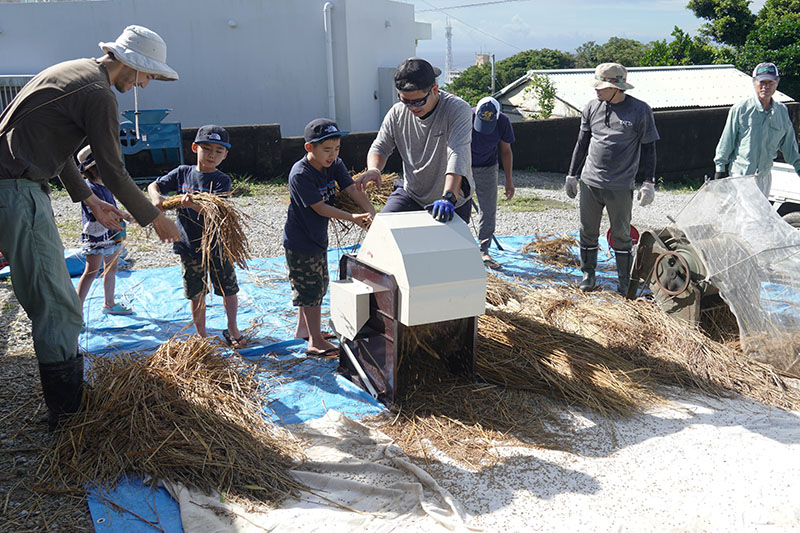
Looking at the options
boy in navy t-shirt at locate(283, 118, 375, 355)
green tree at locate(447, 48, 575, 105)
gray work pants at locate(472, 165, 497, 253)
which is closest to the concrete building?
gray work pants at locate(472, 165, 497, 253)

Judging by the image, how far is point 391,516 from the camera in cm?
246

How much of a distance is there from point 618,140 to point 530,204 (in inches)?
176

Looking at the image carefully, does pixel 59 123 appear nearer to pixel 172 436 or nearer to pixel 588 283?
pixel 172 436

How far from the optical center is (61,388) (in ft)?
9.49

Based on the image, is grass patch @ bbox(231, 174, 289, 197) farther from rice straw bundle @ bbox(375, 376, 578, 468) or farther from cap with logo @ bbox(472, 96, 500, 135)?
rice straw bundle @ bbox(375, 376, 578, 468)

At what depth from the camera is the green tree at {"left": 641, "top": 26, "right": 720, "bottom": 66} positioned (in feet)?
75.4

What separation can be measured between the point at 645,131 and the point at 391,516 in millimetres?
3639

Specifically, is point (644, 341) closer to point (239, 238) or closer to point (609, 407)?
point (609, 407)

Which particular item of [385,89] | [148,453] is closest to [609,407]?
[148,453]

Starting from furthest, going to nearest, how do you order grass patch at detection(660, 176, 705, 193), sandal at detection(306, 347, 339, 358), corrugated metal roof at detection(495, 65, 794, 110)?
1. corrugated metal roof at detection(495, 65, 794, 110)
2. grass patch at detection(660, 176, 705, 193)
3. sandal at detection(306, 347, 339, 358)

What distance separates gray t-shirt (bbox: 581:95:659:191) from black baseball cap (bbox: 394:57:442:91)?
197 cm

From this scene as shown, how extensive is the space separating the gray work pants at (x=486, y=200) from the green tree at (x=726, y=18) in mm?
21239

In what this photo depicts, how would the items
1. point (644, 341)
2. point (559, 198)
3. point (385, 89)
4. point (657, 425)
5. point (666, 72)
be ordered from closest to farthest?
point (657, 425) → point (644, 341) → point (559, 198) → point (385, 89) → point (666, 72)

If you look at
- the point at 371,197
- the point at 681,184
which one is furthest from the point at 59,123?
the point at 681,184
